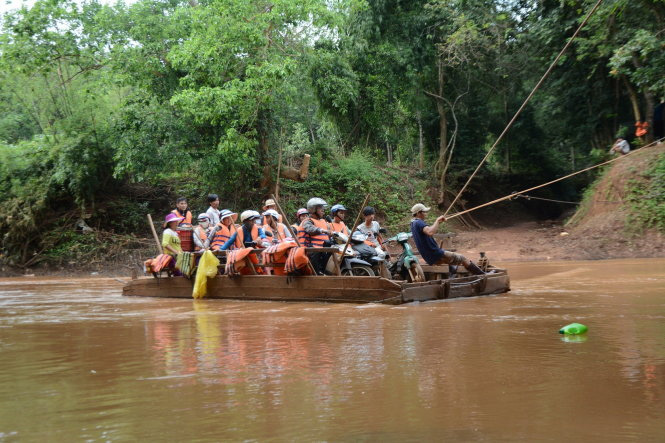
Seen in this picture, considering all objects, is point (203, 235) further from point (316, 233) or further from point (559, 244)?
point (559, 244)

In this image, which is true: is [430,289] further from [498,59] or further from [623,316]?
[498,59]

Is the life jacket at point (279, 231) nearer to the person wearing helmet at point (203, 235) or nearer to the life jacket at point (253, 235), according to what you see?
the life jacket at point (253, 235)

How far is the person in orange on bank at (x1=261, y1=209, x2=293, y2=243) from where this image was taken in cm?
1140

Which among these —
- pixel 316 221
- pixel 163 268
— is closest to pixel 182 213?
pixel 163 268

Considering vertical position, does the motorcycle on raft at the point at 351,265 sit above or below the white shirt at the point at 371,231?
below

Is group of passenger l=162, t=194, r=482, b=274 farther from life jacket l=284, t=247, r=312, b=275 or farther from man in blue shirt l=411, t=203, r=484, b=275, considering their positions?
life jacket l=284, t=247, r=312, b=275

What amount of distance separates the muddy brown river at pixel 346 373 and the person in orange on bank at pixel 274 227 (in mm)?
2543

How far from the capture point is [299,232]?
33.1 ft

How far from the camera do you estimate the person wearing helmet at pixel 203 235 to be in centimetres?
1115

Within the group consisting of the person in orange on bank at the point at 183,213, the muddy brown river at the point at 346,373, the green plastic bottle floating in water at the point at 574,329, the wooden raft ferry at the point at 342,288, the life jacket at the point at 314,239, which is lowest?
the muddy brown river at the point at 346,373

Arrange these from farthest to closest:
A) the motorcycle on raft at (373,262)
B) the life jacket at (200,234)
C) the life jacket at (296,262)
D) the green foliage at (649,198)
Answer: the green foliage at (649,198), the life jacket at (200,234), the motorcycle on raft at (373,262), the life jacket at (296,262)

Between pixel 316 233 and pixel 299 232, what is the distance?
0.96 ft

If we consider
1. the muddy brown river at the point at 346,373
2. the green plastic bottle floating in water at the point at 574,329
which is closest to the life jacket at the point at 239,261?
the muddy brown river at the point at 346,373

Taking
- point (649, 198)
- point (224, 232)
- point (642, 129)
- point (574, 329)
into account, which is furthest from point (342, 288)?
point (642, 129)
